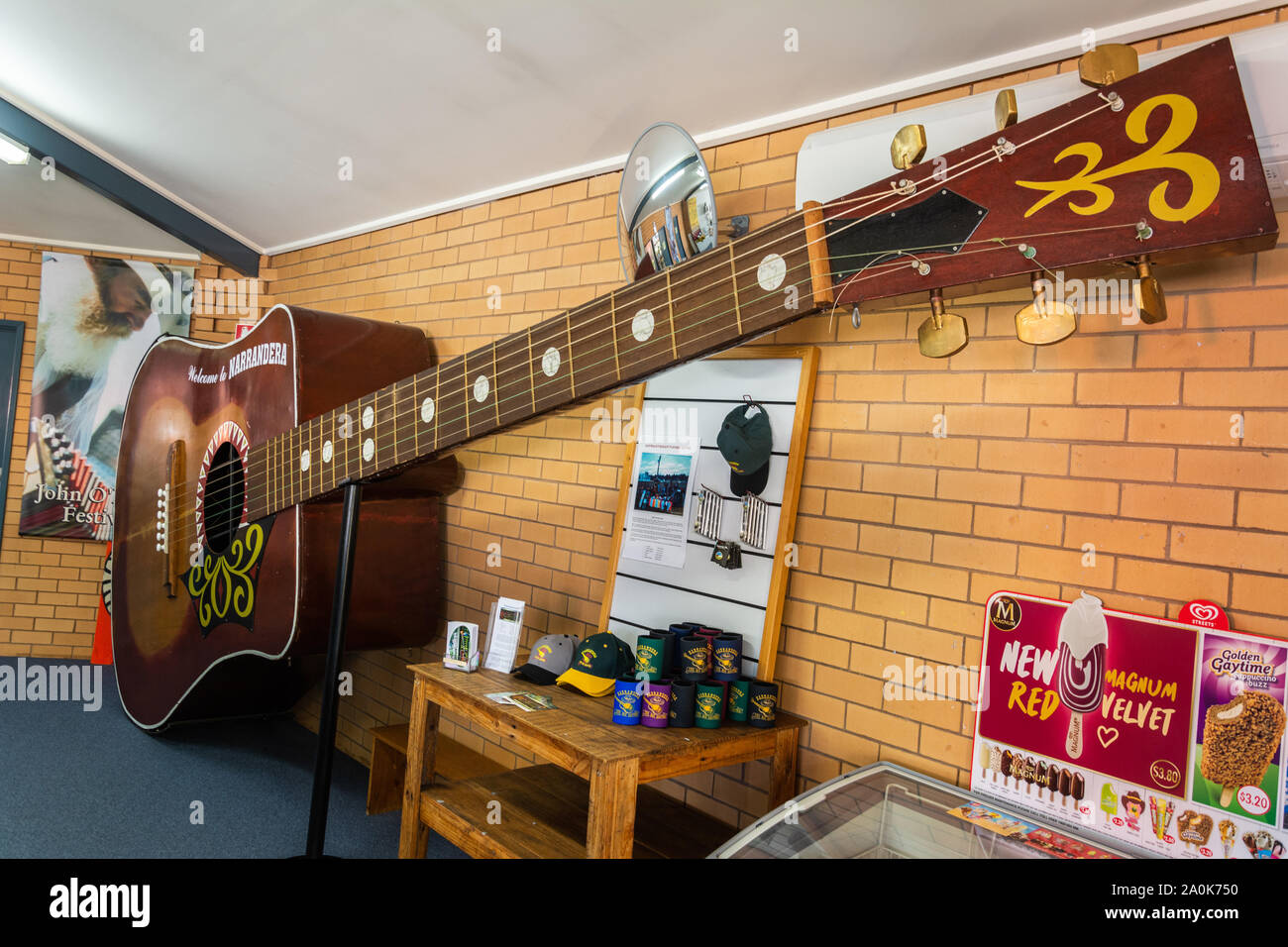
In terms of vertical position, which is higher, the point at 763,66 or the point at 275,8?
the point at 275,8

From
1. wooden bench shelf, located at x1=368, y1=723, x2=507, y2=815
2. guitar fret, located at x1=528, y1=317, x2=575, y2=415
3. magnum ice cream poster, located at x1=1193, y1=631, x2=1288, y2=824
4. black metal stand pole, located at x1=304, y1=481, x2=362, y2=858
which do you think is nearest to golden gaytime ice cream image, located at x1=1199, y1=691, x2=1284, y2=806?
magnum ice cream poster, located at x1=1193, y1=631, x2=1288, y2=824

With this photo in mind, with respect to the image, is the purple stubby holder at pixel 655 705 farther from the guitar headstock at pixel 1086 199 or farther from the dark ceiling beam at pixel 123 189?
the dark ceiling beam at pixel 123 189

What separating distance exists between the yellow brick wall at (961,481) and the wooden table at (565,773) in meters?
0.16

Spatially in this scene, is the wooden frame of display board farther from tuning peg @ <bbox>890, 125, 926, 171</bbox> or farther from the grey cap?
tuning peg @ <bbox>890, 125, 926, 171</bbox>

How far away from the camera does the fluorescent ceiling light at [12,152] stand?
3410 mm

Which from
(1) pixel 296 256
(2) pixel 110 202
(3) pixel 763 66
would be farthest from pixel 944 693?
(2) pixel 110 202

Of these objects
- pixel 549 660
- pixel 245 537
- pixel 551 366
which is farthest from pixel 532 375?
pixel 245 537

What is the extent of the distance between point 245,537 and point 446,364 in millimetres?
1233

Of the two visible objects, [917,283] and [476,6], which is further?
[476,6]

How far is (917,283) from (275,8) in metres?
2.20

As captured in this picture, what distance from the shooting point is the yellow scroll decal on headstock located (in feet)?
3.05
